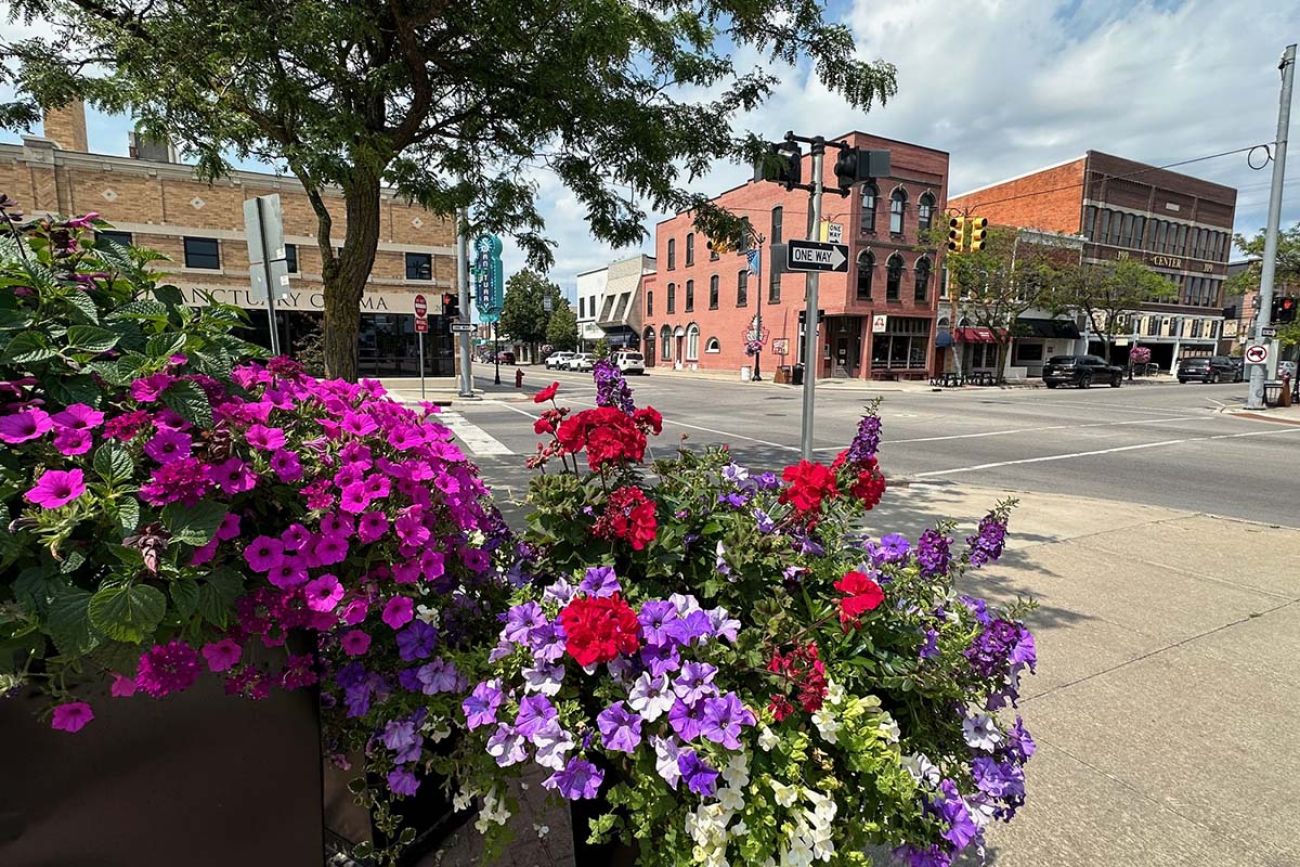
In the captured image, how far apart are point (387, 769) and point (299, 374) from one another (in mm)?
1120

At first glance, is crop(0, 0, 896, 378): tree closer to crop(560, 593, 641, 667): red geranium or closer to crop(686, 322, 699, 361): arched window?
crop(560, 593, 641, 667): red geranium

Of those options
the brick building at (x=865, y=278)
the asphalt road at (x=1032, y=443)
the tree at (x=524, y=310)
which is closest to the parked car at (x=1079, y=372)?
the brick building at (x=865, y=278)

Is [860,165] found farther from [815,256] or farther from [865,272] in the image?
[865,272]

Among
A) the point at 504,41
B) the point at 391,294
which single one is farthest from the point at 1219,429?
the point at 391,294

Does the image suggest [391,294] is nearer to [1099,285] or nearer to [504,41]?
[504,41]

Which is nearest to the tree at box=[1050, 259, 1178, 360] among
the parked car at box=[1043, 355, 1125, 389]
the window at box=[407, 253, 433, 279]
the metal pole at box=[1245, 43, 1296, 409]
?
the parked car at box=[1043, 355, 1125, 389]

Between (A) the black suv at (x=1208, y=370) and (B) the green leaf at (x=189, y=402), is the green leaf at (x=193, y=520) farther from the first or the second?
(A) the black suv at (x=1208, y=370)

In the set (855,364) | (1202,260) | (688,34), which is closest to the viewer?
(688,34)

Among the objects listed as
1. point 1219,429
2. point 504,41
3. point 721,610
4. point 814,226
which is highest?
point 504,41

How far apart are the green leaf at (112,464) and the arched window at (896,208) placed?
37.0 meters

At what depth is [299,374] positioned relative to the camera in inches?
76.2

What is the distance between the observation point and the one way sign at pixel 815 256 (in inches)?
229

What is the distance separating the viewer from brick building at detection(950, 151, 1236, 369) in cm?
4097

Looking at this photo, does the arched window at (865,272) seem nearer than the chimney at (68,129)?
No
